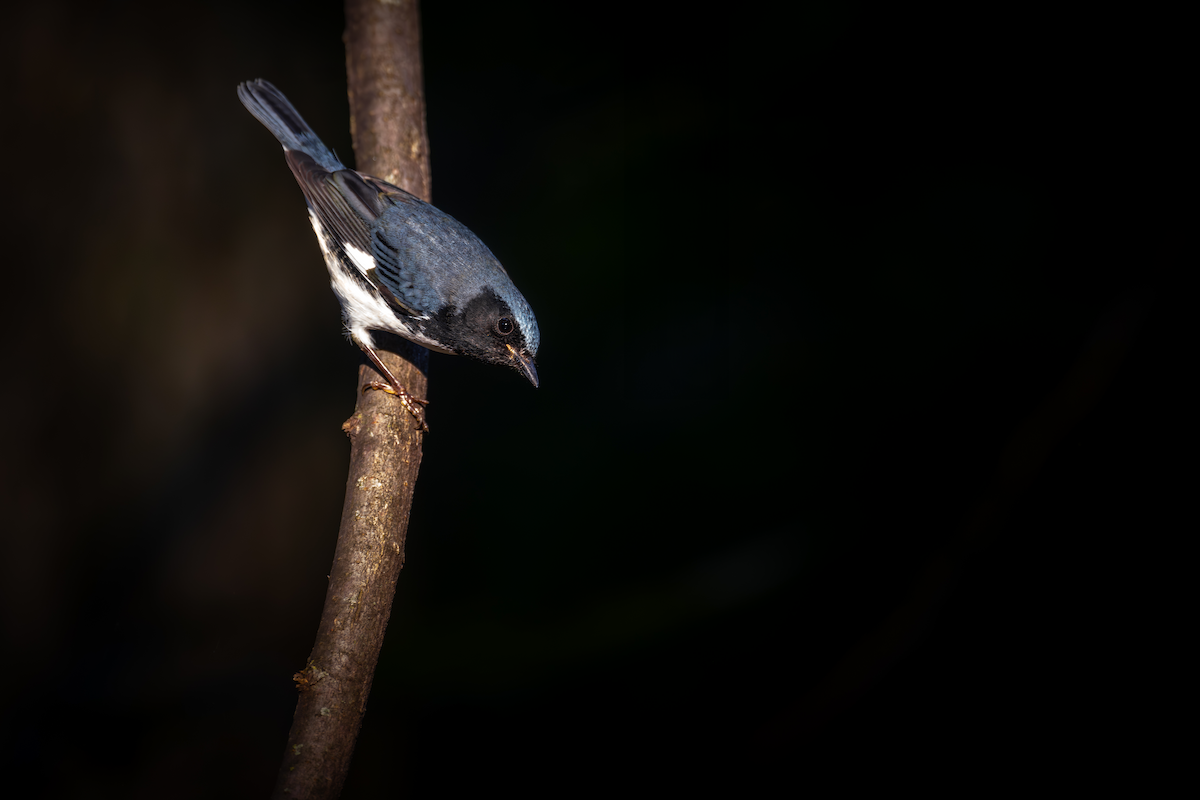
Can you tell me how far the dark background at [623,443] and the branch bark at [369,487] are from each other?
959 millimetres

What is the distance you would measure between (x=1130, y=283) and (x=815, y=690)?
89.5 inches

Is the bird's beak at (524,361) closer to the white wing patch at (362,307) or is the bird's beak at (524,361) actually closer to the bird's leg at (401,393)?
the white wing patch at (362,307)

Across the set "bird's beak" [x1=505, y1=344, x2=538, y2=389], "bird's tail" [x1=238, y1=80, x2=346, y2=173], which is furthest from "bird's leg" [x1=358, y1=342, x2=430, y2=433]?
"bird's tail" [x1=238, y1=80, x2=346, y2=173]

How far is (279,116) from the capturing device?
10.5 feet

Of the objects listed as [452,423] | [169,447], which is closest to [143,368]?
[169,447]

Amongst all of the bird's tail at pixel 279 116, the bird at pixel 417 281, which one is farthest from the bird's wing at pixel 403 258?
the bird's tail at pixel 279 116

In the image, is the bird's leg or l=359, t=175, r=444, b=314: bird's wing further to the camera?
l=359, t=175, r=444, b=314: bird's wing

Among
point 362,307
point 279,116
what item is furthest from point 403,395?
point 279,116

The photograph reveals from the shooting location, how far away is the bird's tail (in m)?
3.18

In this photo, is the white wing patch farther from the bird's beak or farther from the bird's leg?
the bird's beak

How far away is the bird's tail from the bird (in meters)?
0.37

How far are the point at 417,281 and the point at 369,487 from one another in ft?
3.03

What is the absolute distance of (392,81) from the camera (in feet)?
10.4

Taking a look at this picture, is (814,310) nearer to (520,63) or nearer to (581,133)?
(581,133)
